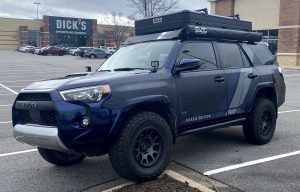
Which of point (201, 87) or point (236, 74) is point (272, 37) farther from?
point (201, 87)

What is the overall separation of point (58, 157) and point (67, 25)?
7690 centimetres

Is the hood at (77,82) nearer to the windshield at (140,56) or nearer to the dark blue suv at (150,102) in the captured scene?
the dark blue suv at (150,102)

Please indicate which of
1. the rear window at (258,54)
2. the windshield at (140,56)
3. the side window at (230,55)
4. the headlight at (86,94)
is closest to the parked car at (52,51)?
the rear window at (258,54)

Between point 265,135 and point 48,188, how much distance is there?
3.70m

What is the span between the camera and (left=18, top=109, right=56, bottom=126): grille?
449 cm

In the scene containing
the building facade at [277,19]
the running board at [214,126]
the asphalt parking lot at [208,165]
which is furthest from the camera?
the building facade at [277,19]

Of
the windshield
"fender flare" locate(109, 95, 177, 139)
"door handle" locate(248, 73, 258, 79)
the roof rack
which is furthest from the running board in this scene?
the roof rack

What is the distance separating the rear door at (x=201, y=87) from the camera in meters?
5.36

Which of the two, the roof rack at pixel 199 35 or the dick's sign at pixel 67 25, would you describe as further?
the dick's sign at pixel 67 25

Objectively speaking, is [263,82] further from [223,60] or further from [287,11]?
[287,11]

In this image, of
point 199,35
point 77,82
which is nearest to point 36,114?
point 77,82

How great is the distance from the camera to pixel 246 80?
→ 6.39 meters

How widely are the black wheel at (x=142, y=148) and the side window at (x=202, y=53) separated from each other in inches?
45.5

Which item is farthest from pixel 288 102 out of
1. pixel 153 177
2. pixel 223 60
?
pixel 153 177
